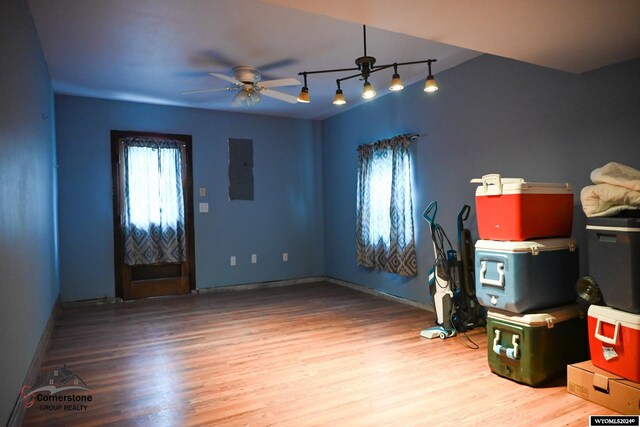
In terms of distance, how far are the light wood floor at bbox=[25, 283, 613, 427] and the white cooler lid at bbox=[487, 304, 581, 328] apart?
41cm

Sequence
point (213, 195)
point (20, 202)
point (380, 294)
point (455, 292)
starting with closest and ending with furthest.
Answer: point (20, 202) < point (455, 292) < point (380, 294) < point (213, 195)

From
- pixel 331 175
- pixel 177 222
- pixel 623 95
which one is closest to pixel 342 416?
pixel 623 95

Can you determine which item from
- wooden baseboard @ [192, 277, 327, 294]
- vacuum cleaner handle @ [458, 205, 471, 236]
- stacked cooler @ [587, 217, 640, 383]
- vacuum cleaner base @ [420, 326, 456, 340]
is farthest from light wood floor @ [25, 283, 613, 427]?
wooden baseboard @ [192, 277, 327, 294]

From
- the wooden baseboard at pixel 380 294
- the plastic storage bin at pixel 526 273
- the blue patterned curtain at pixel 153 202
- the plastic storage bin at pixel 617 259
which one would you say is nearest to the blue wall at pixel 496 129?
the wooden baseboard at pixel 380 294

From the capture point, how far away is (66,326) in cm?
421

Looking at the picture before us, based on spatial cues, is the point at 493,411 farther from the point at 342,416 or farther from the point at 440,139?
the point at 440,139

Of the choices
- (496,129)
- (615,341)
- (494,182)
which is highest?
(496,129)

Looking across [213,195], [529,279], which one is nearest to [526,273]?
[529,279]

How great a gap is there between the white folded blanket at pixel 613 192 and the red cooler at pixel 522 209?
24 centimetres

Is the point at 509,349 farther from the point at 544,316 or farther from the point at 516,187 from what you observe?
the point at 516,187

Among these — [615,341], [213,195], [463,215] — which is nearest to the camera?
[615,341]

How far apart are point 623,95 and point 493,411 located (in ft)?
7.59

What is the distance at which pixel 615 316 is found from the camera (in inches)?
91.2

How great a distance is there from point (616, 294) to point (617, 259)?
0.64 feet
